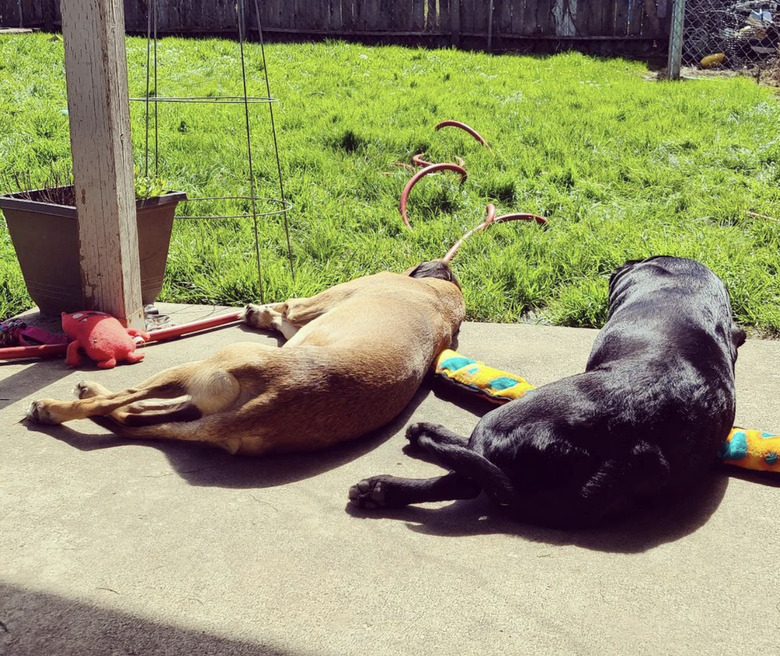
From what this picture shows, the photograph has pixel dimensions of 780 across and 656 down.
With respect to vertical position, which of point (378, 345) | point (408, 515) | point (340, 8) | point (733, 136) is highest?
point (340, 8)

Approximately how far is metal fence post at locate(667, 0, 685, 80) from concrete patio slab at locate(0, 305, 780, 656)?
8895mm

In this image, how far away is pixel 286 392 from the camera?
2779 millimetres

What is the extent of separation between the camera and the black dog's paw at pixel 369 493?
103 inches

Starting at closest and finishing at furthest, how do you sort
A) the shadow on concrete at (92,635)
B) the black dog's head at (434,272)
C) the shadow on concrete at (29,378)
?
the shadow on concrete at (92,635) < the shadow on concrete at (29,378) < the black dog's head at (434,272)

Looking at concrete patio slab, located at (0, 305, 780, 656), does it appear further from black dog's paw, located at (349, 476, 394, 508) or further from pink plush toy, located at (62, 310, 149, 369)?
pink plush toy, located at (62, 310, 149, 369)

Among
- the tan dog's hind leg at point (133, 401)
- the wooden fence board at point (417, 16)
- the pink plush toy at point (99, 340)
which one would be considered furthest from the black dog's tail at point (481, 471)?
the wooden fence board at point (417, 16)

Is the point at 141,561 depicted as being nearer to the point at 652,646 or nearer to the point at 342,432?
the point at 342,432

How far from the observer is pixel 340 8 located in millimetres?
14078

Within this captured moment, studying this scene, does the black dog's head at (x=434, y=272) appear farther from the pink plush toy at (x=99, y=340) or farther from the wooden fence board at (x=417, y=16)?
the wooden fence board at (x=417, y=16)

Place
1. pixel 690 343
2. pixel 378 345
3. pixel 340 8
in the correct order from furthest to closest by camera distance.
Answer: pixel 340 8 → pixel 378 345 → pixel 690 343

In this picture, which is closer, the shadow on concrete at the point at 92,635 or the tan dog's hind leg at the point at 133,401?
the shadow on concrete at the point at 92,635

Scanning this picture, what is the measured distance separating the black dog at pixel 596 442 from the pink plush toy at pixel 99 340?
162cm

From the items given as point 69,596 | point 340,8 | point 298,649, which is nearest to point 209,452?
point 69,596

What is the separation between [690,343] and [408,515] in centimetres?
113
